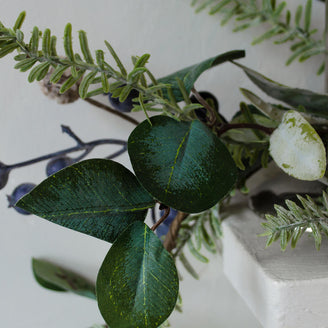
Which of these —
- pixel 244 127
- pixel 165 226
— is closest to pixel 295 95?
pixel 244 127

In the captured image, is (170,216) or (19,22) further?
(170,216)

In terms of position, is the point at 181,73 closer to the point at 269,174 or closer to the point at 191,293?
the point at 269,174

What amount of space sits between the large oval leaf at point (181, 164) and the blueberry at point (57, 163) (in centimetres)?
11

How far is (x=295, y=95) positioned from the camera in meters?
0.28

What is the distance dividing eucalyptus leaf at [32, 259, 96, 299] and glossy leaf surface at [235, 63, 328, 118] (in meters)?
Result: 0.23

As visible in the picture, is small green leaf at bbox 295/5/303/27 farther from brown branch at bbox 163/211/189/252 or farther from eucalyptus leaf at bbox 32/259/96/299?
eucalyptus leaf at bbox 32/259/96/299

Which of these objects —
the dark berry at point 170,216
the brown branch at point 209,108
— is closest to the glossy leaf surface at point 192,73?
the brown branch at point 209,108

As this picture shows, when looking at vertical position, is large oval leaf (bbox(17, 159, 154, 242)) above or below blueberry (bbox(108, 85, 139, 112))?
below

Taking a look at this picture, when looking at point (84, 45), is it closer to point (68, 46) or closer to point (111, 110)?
point (68, 46)

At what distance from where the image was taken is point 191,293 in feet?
1.31

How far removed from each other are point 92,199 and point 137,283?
0.17ft

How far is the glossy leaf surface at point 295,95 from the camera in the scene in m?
0.28

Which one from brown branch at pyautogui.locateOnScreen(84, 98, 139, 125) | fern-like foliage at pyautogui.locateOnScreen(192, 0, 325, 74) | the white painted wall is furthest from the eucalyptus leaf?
fern-like foliage at pyautogui.locateOnScreen(192, 0, 325, 74)

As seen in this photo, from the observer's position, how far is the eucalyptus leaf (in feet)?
1.11
